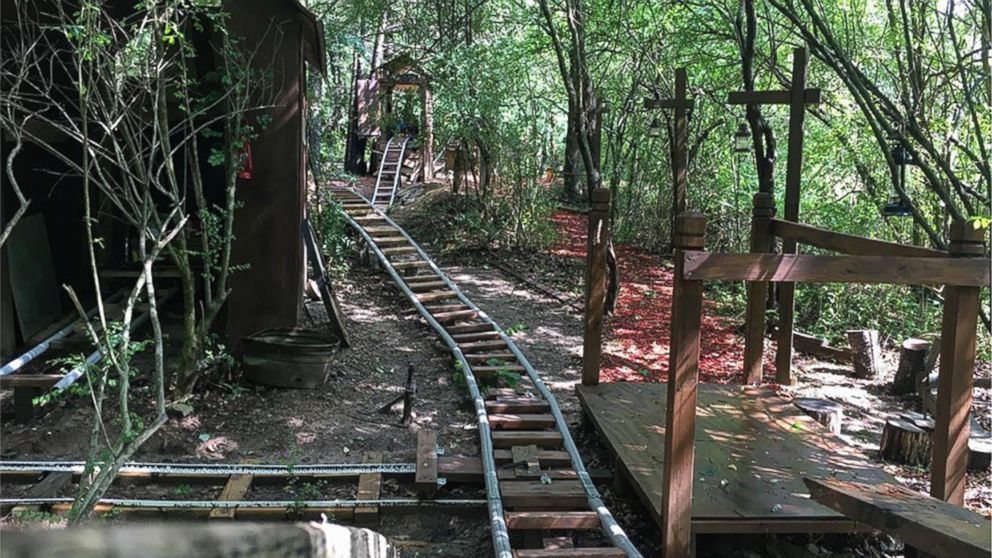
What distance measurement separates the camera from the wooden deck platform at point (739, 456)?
3549 millimetres

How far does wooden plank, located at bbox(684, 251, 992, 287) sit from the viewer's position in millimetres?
3318

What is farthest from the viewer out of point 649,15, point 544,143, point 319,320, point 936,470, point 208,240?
point 544,143

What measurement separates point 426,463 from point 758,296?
8.73 ft

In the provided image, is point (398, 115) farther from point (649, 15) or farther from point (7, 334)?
point (7, 334)

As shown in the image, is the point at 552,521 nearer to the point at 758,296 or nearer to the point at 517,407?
the point at 517,407

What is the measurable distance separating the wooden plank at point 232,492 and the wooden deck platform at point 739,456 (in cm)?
224

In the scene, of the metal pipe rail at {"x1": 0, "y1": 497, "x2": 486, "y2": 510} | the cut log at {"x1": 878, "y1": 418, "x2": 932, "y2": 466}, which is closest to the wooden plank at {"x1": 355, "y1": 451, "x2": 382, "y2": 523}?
A: the metal pipe rail at {"x1": 0, "y1": 497, "x2": 486, "y2": 510}

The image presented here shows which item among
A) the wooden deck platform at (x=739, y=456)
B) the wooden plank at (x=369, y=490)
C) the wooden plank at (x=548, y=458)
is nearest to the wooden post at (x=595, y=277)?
the wooden deck platform at (x=739, y=456)

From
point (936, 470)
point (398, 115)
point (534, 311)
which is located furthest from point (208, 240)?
point (398, 115)

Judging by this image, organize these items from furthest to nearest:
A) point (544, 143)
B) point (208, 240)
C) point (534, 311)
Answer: point (544, 143) < point (534, 311) < point (208, 240)

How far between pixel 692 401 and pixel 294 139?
185 inches

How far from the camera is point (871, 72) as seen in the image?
873 cm

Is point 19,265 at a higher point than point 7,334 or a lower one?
higher

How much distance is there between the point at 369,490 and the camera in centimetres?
471
